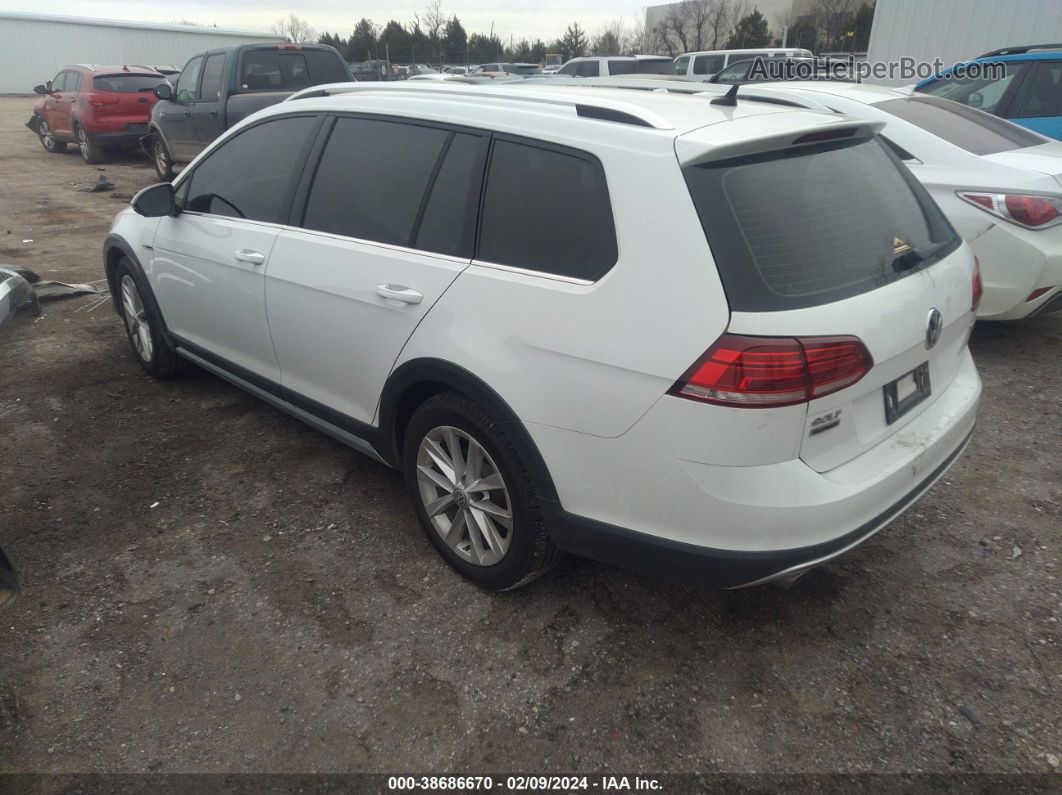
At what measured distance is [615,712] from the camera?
2414mm

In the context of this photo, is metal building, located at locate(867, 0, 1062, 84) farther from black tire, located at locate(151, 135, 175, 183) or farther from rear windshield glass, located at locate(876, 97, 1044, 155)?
black tire, located at locate(151, 135, 175, 183)

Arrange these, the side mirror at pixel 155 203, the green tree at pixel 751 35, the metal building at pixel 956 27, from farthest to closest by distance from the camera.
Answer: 1. the green tree at pixel 751 35
2. the metal building at pixel 956 27
3. the side mirror at pixel 155 203

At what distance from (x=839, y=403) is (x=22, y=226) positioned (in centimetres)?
1058

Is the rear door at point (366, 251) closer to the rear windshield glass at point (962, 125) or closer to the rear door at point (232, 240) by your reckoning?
the rear door at point (232, 240)

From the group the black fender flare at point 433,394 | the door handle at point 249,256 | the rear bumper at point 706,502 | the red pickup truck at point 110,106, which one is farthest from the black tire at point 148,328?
the red pickup truck at point 110,106

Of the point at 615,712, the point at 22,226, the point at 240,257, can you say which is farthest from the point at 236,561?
the point at 22,226

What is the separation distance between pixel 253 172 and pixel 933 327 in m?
3.04

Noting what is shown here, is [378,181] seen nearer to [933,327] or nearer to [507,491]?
[507,491]

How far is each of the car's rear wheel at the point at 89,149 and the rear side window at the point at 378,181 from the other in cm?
1380

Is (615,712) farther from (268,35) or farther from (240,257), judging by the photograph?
(268,35)

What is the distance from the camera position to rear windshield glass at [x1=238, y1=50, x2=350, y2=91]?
1038cm

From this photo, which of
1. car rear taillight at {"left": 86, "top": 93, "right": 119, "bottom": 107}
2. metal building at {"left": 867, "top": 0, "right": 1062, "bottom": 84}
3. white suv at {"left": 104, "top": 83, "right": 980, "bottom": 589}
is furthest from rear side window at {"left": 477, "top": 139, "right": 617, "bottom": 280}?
car rear taillight at {"left": 86, "top": 93, "right": 119, "bottom": 107}

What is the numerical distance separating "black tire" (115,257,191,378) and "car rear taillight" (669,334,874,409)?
11.7 ft

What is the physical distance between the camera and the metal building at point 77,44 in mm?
37438
